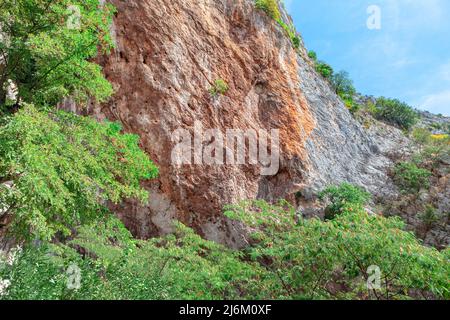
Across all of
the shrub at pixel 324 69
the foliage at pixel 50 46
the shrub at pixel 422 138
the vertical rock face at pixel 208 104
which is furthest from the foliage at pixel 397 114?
the foliage at pixel 50 46

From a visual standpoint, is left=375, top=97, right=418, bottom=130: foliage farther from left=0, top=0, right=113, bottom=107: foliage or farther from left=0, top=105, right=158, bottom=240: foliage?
left=0, top=0, right=113, bottom=107: foliage

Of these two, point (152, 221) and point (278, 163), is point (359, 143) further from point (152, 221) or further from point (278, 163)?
point (152, 221)

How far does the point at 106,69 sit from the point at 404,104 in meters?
26.4

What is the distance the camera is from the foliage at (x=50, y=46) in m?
7.53

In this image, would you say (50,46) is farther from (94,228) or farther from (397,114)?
(397,114)

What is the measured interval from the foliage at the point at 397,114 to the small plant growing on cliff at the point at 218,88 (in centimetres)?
1929

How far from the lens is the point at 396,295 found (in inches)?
257

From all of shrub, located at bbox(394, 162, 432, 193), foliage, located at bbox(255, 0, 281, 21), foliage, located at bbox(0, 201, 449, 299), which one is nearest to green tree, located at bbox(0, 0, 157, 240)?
foliage, located at bbox(0, 201, 449, 299)

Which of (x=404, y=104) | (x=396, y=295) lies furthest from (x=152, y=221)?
(x=404, y=104)

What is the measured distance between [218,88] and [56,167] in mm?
10554

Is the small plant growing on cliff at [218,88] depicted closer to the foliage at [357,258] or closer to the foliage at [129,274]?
the foliage at [129,274]

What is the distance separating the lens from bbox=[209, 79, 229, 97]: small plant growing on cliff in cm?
1648

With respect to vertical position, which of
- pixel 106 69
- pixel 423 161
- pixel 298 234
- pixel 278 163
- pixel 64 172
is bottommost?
pixel 298 234

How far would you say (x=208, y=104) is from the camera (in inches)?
635
